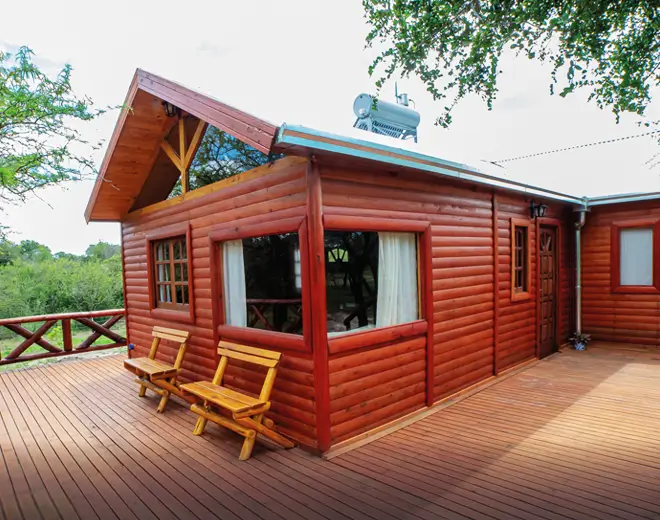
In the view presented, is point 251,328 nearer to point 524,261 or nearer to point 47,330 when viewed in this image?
point 524,261

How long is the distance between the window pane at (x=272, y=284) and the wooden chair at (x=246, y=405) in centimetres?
58

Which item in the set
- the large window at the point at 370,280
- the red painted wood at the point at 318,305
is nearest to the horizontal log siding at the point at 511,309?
the large window at the point at 370,280

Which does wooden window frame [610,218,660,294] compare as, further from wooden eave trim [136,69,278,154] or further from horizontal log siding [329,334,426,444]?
wooden eave trim [136,69,278,154]

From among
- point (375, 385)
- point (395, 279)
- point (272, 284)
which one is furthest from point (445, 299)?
point (272, 284)

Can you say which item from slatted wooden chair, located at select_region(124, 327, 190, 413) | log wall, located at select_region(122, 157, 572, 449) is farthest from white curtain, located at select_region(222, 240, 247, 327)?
slatted wooden chair, located at select_region(124, 327, 190, 413)

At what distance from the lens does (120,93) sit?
5.20 meters

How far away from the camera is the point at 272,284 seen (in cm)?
515

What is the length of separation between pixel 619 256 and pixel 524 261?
2317 millimetres

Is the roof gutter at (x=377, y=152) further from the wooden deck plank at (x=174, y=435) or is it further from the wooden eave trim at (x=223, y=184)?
the wooden deck plank at (x=174, y=435)

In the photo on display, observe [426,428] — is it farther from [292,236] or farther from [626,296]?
[626,296]

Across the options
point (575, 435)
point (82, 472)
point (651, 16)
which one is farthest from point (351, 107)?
point (82, 472)

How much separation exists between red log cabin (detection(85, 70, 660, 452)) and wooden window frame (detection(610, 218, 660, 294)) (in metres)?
0.03

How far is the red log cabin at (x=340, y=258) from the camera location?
3.47m

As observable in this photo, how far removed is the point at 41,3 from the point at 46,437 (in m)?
4.24
